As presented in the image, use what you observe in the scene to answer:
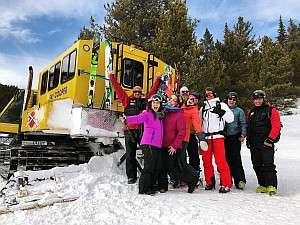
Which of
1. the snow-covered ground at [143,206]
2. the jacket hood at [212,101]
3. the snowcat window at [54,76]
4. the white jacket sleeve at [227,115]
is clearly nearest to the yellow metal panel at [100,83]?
the snow-covered ground at [143,206]

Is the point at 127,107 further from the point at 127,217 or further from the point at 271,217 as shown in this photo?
the point at 271,217

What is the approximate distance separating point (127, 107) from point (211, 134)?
166 centimetres

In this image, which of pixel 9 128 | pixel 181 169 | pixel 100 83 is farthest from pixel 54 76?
pixel 181 169

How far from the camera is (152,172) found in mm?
6613

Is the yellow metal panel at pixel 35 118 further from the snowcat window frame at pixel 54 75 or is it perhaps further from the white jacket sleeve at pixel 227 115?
the white jacket sleeve at pixel 227 115

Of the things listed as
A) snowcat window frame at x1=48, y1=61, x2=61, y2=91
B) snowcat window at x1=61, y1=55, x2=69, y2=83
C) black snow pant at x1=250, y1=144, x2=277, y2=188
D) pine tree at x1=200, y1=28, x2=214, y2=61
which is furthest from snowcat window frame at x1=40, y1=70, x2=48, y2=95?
pine tree at x1=200, y1=28, x2=214, y2=61

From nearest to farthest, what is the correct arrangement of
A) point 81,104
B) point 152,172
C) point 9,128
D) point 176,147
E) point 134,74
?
point 152,172, point 176,147, point 81,104, point 134,74, point 9,128

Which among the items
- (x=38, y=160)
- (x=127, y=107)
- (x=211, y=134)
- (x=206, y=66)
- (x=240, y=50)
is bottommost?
(x=38, y=160)

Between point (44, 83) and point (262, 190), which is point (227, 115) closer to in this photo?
point (262, 190)

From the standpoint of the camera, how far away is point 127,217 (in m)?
5.21

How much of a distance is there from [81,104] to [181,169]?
2718mm

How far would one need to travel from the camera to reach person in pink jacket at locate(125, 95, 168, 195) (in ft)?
21.5

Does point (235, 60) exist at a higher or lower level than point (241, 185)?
higher

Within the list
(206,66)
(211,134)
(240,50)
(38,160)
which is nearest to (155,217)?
(211,134)
